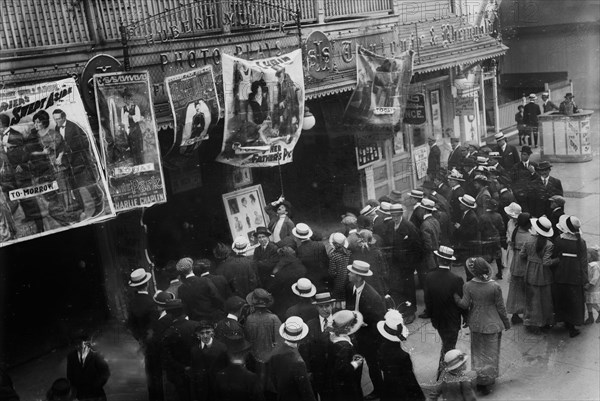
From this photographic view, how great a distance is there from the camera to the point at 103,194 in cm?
728

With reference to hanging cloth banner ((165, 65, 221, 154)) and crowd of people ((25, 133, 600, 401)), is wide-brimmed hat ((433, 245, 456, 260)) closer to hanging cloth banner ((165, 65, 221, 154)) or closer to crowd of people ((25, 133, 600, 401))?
crowd of people ((25, 133, 600, 401))

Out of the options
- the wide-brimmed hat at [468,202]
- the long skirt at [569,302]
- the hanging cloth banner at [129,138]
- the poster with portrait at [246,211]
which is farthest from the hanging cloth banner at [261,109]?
the long skirt at [569,302]

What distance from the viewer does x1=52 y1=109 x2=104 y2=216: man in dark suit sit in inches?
273

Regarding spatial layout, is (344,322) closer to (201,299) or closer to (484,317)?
(484,317)

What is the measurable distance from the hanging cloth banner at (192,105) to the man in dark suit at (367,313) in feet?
A: 9.66

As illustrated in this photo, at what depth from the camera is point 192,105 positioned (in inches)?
333

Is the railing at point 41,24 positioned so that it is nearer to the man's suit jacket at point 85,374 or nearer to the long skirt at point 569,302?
the man's suit jacket at point 85,374

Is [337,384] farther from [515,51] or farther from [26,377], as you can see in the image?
[515,51]

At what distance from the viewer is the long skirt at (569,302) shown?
8.24 meters

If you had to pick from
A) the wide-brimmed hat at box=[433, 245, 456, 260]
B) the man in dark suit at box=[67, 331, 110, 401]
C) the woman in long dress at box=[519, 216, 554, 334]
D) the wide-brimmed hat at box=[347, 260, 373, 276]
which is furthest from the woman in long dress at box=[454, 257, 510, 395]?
the man in dark suit at box=[67, 331, 110, 401]

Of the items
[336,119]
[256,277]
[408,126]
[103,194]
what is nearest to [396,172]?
[408,126]

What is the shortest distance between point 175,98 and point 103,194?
1.71 meters

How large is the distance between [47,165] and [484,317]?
509 centimetres

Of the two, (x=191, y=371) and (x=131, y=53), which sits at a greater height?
(x=131, y=53)
